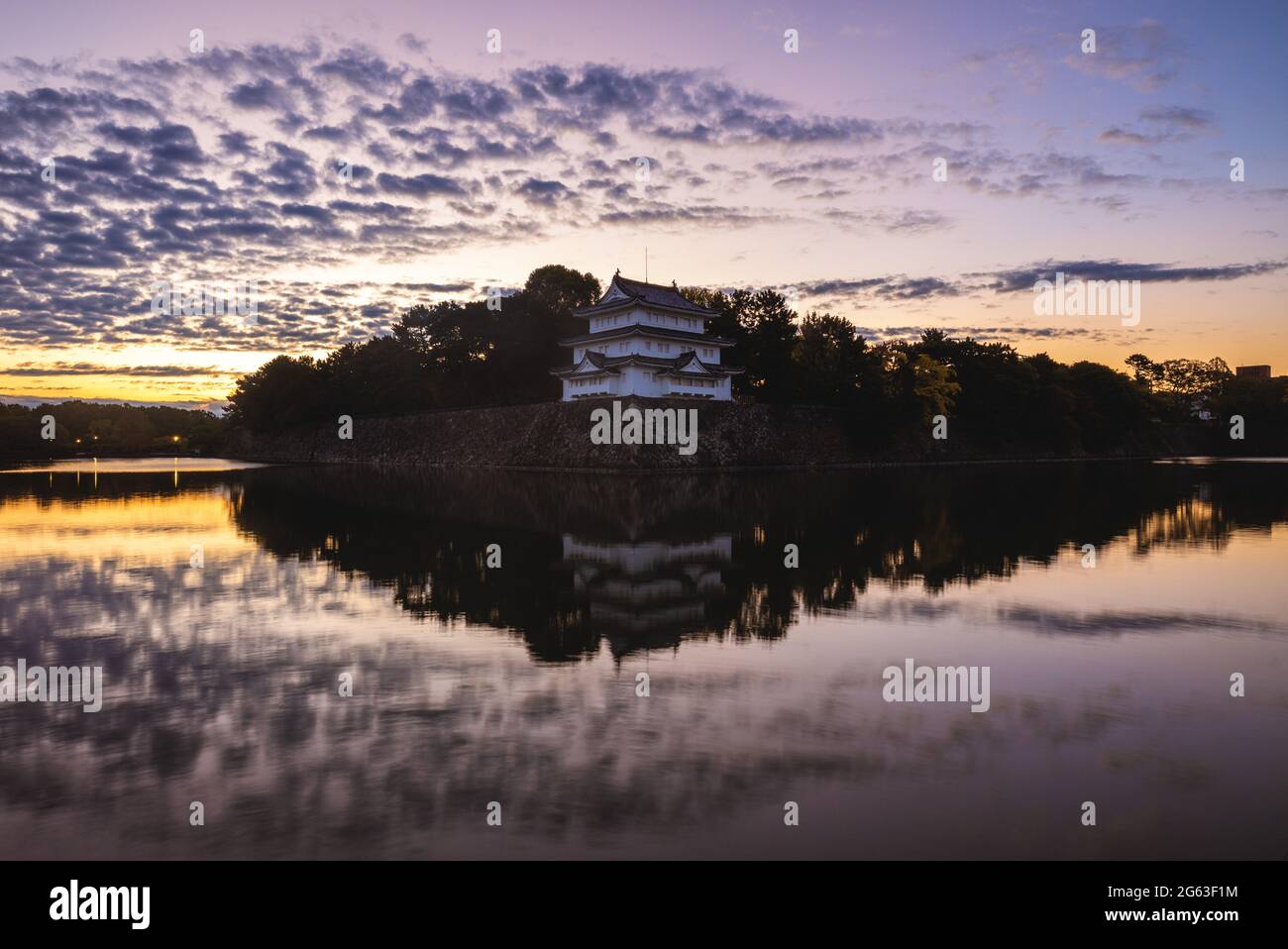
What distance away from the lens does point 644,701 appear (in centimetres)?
701

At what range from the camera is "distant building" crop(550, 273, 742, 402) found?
175 ft

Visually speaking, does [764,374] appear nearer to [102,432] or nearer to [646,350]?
[646,350]

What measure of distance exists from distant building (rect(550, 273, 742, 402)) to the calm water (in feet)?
120

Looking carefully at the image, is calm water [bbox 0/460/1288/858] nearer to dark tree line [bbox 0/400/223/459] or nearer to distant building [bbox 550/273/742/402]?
distant building [bbox 550/273/742/402]

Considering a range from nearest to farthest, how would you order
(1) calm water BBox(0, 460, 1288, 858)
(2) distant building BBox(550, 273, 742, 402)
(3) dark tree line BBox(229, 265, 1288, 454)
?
1. (1) calm water BBox(0, 460, 1288, 858)
2. (2) distant building BBox(550, 273, 742, 402)
3. (3) dark tree line BBox(229, 265, 1288, 454)

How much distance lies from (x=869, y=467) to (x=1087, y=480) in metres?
17.4

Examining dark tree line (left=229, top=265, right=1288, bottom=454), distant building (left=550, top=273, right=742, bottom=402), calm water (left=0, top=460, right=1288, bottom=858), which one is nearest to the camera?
calm water (left=0, top=460, right=1288, bottom=858)

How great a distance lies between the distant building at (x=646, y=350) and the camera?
53219mm

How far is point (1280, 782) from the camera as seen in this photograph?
526 cm

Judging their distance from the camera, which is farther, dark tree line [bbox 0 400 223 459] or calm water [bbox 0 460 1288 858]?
dark tree line [bbox 0 400 223 459]

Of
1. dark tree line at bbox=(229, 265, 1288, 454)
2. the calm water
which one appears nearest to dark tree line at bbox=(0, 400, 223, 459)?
dark tree line at bbox=(229, 265, 1288, 454)

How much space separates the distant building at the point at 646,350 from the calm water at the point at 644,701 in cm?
3667

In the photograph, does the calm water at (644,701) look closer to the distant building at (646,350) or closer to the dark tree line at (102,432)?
the distant building at (646,350)
